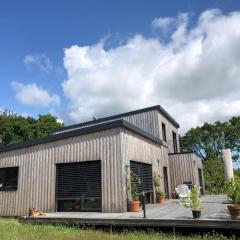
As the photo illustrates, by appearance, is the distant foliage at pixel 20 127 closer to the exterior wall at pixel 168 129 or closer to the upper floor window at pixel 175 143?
the upper floor window at pixel 175 143

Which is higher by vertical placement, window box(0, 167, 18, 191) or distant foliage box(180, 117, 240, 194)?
distant foliage box(180, 117, 240, 194)

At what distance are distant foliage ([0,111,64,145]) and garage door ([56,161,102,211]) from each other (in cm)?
2209

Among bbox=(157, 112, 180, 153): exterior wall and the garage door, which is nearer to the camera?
the garage door

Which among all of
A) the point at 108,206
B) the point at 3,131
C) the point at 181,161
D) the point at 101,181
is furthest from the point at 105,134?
the point at 3,131

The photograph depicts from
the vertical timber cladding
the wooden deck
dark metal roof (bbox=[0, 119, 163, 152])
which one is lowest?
the wooden deck

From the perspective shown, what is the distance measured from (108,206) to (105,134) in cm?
275

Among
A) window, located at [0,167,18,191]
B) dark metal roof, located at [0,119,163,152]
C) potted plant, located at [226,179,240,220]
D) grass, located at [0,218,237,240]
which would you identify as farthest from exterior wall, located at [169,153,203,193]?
grass, located at [0,218,237,240]

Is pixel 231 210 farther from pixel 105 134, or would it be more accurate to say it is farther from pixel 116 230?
pixel 105 134

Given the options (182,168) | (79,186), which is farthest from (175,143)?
(79,186)

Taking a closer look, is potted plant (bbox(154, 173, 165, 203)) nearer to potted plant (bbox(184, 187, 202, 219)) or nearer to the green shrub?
potted plant (bbox(184, 187, 202, 219))

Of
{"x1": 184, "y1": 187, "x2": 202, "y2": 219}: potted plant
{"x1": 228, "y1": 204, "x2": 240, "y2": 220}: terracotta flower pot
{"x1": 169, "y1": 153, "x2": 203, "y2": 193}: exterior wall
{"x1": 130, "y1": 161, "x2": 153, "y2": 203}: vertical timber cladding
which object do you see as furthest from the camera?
{"x1": 169, "y1": 153, "x2": 203, "y2": 193}: exterior wall

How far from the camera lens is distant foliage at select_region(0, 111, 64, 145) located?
34.8 m

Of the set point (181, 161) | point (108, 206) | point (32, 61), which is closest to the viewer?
point (108, 206)

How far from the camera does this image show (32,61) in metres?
15.4
